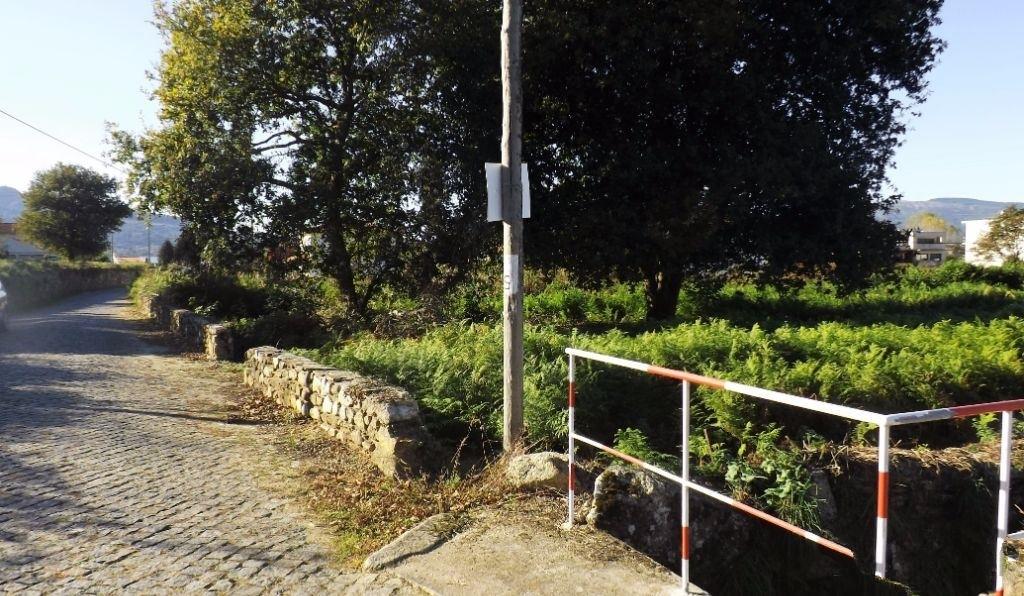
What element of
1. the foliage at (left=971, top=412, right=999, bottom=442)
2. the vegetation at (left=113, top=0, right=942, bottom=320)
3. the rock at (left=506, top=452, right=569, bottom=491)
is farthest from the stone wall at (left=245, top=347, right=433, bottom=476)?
the vegetation at (left=113, top=0, right=942, bottom=320)

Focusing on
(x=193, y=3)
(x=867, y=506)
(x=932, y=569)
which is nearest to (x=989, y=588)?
(x=932, y=569)

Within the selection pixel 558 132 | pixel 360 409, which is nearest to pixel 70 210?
pixel 558 132

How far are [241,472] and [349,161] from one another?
10.1 meters

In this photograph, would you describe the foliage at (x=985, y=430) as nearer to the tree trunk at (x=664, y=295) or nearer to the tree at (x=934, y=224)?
the tree trunk at (x=664, y=295)

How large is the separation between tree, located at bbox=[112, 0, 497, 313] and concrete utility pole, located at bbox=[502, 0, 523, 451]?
7.84 m

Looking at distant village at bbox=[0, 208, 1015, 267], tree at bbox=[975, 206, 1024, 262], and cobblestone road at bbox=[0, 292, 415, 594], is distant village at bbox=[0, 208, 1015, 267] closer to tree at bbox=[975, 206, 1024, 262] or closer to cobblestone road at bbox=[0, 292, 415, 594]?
tree at bbox=[975, 206, 1024, 262]

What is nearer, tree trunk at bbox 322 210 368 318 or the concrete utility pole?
the concrete utility pole

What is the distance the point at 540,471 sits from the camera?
17.1 ft

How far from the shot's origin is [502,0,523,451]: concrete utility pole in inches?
226

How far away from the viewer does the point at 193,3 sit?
14734 mm

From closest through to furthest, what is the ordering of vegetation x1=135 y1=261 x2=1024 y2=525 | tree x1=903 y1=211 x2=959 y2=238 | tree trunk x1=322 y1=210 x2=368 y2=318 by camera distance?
1. vegetation x1=135 y1=261 x2=1024 y2=525
2. tree trunk x1=322 y1=210 x2=368 y2=318
3. tree x1=903 y1=211 x2=959 y2=238

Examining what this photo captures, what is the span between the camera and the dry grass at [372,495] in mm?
4754

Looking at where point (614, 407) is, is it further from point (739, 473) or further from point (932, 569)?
point (932, 569)

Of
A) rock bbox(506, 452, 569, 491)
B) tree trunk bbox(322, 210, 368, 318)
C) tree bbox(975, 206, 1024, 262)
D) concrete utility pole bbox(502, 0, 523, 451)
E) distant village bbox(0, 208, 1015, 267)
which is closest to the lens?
rock bbox(506, 452, 569, 491)
